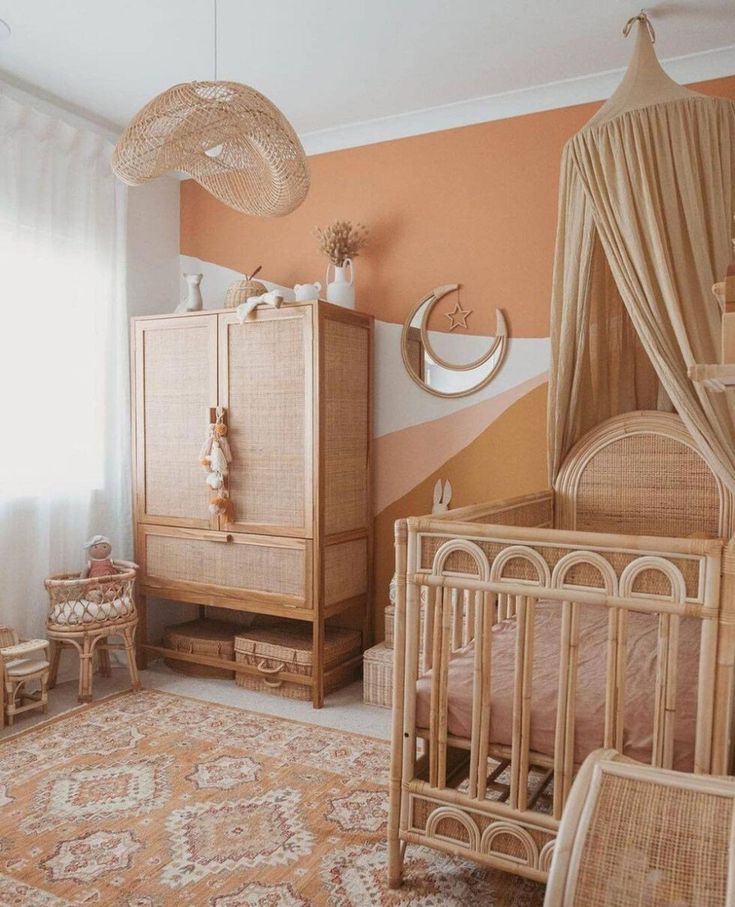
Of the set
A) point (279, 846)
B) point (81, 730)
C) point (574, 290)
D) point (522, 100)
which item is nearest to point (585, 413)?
point (574, 290)

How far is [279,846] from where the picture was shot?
2.19 meters

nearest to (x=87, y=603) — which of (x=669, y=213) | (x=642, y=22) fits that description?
(x=669, y=213)

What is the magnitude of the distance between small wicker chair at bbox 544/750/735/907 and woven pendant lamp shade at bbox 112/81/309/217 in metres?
1.76

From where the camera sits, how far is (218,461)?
351 cm

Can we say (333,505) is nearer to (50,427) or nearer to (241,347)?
(241,347)

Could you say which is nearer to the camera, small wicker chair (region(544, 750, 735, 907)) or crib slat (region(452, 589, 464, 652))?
small wicker chair (region(544, 750, 735, 907))

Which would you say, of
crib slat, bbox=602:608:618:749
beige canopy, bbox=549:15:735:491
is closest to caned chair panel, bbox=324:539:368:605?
beige canopy, bbox=549:15:735:491

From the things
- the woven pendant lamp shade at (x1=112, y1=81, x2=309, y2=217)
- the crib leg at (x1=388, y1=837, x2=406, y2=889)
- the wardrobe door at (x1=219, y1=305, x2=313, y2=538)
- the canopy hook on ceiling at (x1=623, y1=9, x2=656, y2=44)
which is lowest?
the crib leg at (x1=388, y1=837, x2=406, y2=889)

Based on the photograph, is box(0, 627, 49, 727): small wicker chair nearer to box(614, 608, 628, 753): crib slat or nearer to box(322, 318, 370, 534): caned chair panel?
box(322, 318, 370, 534): caned chair panel

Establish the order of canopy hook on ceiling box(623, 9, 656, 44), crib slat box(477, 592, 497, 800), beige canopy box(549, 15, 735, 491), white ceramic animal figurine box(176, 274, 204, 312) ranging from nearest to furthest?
crib slat box(477, 592, 497, 800) < beige canopy box(549, 15, 735, 491) < canopy hook on ceiling box(623, 9, 656, 44) < white ceramic animal figurine box(176, 274, 204, 312)

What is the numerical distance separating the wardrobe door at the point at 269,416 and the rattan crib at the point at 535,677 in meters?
1.24

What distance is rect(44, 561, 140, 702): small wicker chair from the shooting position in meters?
3.30

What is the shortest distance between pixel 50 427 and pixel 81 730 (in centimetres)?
139

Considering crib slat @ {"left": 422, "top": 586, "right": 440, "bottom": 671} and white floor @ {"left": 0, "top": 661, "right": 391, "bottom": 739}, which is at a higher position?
crib slat @ {"left": 422, "top": 586, "right": 440, "bottom": 671}
